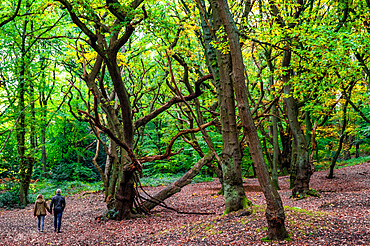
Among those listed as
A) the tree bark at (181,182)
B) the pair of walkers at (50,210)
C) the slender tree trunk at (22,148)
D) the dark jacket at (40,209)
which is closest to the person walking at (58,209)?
the pair of walkers at (50,210)

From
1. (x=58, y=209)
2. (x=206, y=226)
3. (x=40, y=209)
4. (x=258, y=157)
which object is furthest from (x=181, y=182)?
(x=258, y=157)

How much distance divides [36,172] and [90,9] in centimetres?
2036

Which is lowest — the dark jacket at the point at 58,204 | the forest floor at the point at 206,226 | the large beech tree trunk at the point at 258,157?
the forest floor at the point at 206,226

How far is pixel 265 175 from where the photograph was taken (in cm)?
465

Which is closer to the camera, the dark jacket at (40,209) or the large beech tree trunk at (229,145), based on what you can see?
the large beech tree trunk at (229,145)

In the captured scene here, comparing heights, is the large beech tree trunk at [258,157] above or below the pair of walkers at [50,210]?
above

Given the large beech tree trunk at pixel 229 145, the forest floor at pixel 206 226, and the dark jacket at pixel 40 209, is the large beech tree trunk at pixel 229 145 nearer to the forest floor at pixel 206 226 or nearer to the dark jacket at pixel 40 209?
the forest floor at pixel 206 226

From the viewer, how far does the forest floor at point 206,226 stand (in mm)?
5027

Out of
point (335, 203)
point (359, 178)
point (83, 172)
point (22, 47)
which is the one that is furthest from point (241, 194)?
point (83, 172)

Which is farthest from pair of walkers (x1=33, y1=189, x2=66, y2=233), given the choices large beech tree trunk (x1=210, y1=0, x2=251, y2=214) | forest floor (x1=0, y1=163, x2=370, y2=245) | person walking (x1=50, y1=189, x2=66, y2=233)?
large beech tree trunk (x1=210, y1=0, x2=251, y2=214)

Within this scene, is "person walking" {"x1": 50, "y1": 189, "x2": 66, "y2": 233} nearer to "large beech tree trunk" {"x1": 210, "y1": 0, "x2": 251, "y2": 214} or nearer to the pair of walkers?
the pair of walkers

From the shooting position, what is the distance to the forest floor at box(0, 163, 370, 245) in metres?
5.03

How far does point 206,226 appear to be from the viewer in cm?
640

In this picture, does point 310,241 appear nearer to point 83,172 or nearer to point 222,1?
point 222,1
